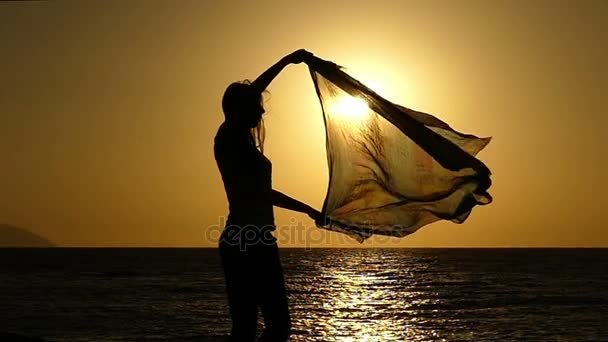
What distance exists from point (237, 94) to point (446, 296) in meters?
→ 49.7

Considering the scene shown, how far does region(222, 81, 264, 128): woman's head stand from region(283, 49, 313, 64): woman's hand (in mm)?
323

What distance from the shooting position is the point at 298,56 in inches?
222

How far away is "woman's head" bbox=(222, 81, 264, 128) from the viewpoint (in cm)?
535

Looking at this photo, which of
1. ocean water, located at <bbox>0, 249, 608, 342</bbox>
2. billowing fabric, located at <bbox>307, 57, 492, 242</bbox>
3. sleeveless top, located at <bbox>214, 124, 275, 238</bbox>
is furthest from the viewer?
ocean water, located at <bbox>0, 249, 608, 342</bbox>

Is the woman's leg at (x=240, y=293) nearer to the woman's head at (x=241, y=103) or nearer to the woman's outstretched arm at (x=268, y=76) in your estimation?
the woman's head at (x=241, y=103)

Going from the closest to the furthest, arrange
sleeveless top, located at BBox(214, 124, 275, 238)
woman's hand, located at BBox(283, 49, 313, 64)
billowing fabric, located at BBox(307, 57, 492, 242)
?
sleeveless top, located at BBox(214, 124, 275, 238) → woman's hand, located at BBox(283, 49, 313, 64) → billowing fabric, located at BBox(307, 57, 492, 242)

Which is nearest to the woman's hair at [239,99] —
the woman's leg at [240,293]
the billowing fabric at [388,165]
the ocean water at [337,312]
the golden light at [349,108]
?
the woman's leg at [240,293]

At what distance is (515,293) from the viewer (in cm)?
5359

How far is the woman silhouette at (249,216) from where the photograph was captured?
17.3 ft

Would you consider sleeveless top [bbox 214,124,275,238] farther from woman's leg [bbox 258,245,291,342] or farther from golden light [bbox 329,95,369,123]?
golden light [bbox 329,95,369,123]

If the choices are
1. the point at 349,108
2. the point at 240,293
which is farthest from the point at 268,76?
the point at 240,293

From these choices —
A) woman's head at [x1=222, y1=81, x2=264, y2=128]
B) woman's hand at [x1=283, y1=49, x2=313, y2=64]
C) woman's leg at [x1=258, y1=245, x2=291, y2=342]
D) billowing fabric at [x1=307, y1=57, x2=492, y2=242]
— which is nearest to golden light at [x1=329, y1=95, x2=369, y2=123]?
billowing fabric at [x1=307, y1=57, x2=492, y2=242]

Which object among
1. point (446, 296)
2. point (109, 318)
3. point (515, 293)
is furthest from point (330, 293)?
point (109, 318)

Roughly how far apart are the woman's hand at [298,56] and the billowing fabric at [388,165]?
33 centimetres
